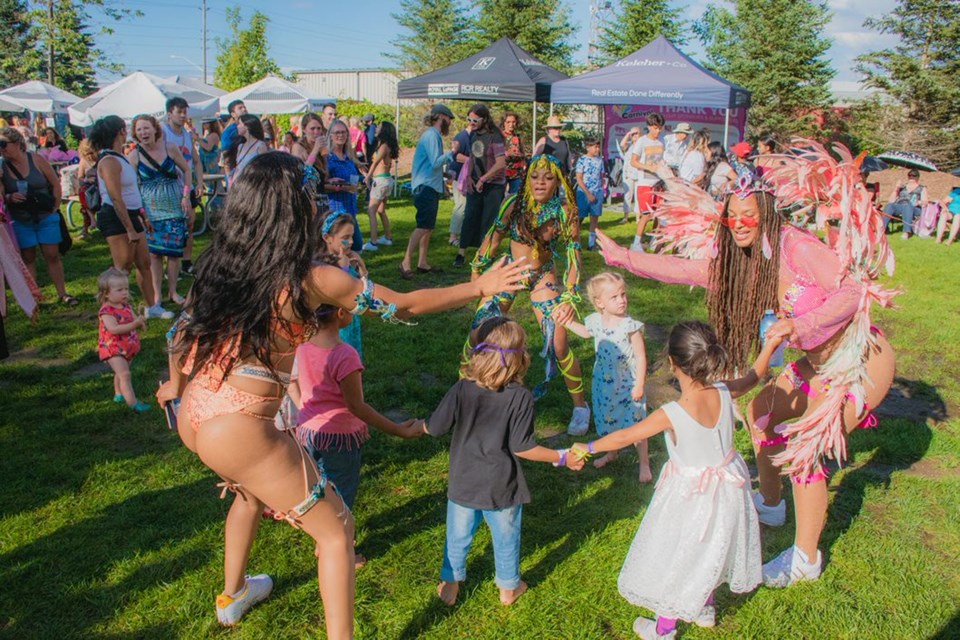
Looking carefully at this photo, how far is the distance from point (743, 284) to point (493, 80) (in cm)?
1161

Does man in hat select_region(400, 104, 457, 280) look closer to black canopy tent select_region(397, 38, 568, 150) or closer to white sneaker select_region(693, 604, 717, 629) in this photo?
black canopy tent select_region(397, 38, 568, 150)

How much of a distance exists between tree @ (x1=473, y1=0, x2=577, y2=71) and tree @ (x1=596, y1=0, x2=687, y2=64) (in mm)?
1989

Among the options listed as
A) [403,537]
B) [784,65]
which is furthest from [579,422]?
[784,65]

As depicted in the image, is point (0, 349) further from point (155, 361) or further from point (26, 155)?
point (26, 155)

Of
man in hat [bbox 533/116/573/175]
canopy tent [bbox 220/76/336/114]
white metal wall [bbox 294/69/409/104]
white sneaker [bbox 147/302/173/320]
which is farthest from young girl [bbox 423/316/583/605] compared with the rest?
white metal wall [bbox 294/69/409/104]

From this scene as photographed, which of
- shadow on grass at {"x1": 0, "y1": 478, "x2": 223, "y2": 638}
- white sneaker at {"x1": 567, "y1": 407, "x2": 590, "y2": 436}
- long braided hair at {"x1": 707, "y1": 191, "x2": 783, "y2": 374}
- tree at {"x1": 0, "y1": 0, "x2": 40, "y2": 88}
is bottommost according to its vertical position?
shadow on grass at {"x1": 0, "y1": 478, "x2": 223, "y2": 638}

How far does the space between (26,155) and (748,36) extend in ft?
88.7

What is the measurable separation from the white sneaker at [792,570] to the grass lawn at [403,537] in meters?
0.05

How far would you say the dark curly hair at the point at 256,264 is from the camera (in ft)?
7.88

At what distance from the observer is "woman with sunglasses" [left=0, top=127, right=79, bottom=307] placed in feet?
23.6

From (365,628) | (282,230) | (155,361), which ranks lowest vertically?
(365,628)

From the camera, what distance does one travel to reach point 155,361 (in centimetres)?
620

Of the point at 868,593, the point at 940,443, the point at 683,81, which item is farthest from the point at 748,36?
the point at 868,593

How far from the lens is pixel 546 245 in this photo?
5.16 metres
